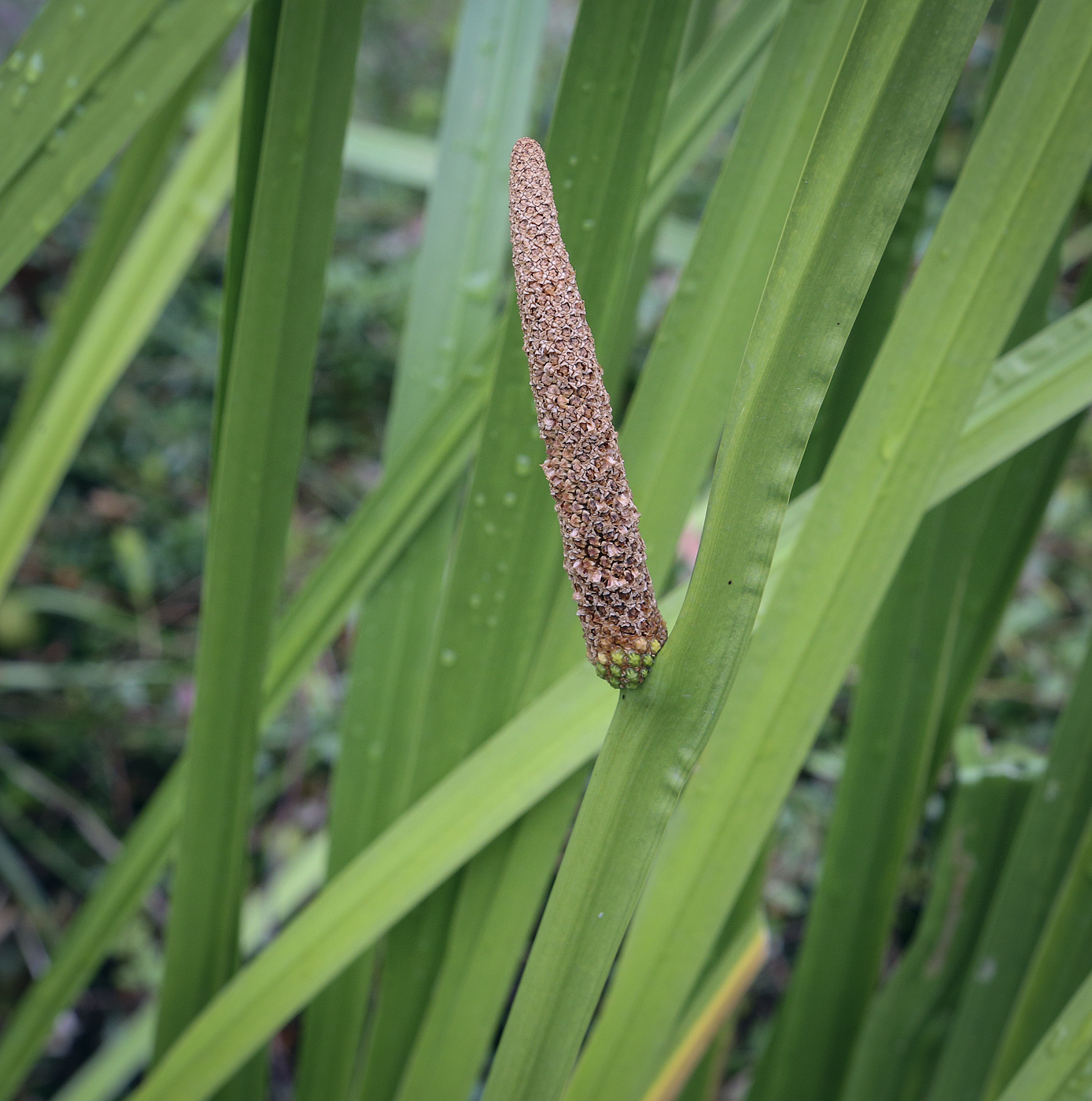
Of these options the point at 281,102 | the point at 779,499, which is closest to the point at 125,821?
the point at 281,102

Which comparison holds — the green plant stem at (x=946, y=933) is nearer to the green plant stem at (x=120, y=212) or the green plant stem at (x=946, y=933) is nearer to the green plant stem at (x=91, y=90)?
the green plant stem at (x=91, y=90)

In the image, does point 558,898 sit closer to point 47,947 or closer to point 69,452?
point 69,452

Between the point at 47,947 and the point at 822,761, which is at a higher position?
the point at 822,761

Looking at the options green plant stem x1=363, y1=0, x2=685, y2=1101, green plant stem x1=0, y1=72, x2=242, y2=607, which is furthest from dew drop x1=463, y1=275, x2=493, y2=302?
green plant stem x1=0, y1=72, x2=242, y2=607

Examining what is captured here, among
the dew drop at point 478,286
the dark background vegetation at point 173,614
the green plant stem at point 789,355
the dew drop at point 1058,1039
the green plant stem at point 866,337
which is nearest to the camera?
the green plant stem at point 789,355

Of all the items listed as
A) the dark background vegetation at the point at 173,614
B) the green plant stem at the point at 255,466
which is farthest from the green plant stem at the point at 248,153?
the dark background vegetation at the point at 173,614
